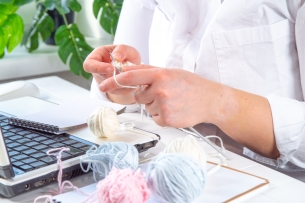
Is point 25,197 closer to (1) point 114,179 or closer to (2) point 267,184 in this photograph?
(1) point 114,179

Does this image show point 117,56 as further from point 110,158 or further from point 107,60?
point 110,158

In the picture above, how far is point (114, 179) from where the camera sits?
0.45 m

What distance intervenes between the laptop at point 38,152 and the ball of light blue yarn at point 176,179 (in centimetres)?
12

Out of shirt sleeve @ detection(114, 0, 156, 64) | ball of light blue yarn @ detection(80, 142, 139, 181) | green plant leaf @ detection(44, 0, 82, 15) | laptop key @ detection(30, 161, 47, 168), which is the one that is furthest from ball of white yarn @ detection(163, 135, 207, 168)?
green plant leaf @ detection(44, 0, 82, 15)

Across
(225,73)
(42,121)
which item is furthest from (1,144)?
(225,73)

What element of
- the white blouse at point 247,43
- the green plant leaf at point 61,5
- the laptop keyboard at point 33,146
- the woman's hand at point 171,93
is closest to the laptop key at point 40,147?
the laptop keyboard at point 33,146

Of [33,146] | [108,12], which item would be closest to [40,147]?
[33,146]

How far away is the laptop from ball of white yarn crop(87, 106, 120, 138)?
10 millimetres

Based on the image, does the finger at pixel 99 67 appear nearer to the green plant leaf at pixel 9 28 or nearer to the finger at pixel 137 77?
the finger at pixel 137 77

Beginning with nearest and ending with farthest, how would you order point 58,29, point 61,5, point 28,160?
1. point 28,160
2. point 61,5
3. point 58,29

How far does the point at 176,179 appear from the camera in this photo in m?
0.46

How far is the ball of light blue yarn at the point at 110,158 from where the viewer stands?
52cm

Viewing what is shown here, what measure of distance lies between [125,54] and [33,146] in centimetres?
25

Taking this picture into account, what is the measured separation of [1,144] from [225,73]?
47 centimetres
